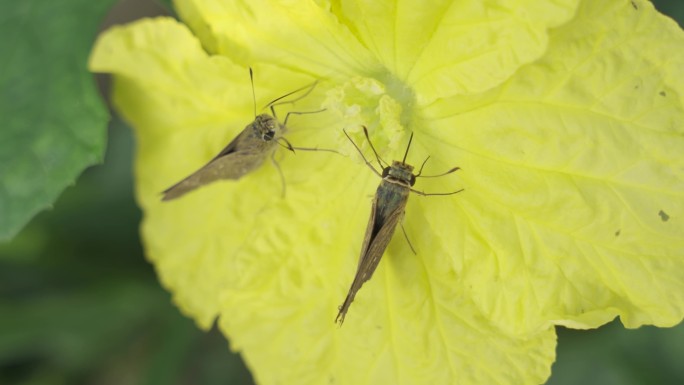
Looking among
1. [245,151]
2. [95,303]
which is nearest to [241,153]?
[245,151]

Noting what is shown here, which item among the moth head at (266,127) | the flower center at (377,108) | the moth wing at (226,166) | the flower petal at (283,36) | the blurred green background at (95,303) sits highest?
the flower petal at (283,36)

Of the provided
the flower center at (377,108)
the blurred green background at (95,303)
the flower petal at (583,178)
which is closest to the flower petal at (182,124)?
the flower center at (377,108)

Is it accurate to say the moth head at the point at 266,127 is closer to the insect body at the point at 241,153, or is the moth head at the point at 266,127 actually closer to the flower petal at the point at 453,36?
the insect body at the point at 241,153

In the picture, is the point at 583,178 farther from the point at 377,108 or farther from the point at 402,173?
the point at 377,108

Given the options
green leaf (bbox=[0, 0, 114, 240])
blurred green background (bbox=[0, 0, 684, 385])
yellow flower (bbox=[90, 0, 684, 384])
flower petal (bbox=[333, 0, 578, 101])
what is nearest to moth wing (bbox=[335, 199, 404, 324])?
yellow flower (bbox=[90, 0, 684, 384])

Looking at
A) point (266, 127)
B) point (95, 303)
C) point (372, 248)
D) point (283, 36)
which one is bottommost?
point (95, 303)

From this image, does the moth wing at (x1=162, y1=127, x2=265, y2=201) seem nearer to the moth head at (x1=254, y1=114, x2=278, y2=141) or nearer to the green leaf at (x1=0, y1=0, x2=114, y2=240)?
the moth head at (x1=254, y1=114, x2=278, y2=141)

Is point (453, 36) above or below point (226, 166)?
above
